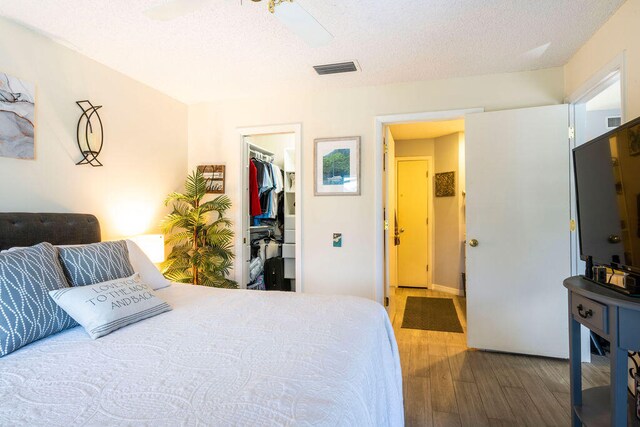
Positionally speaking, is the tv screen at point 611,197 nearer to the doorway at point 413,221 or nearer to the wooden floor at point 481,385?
the wooden floor at point 481,385

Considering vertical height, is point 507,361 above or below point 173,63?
below

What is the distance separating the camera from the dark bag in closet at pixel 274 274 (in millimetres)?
4156

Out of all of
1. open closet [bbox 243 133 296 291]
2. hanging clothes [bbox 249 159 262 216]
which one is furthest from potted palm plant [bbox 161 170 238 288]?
hanging clothes [bbox 249 159 262 216]

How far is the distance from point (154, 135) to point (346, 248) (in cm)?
222

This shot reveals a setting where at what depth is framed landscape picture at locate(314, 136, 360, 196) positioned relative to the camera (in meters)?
3.13

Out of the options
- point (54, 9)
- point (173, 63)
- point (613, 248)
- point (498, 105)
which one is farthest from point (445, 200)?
point (54, 9)

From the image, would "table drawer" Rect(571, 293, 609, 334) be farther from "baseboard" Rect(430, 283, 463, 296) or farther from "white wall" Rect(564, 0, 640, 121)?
"baseboard" Rect(430, 283, 463, 296)

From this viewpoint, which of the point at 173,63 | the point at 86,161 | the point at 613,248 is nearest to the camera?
the point at 613,248

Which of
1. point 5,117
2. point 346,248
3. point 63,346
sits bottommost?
point 63,346

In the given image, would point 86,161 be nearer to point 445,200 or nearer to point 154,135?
point 154,135

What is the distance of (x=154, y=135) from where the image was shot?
10.3ft

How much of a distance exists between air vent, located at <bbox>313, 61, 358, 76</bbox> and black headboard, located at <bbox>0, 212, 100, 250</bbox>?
2.16 m

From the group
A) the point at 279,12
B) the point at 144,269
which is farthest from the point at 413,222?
the point at 279,12

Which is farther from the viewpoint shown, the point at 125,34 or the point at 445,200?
the point at 445,200
